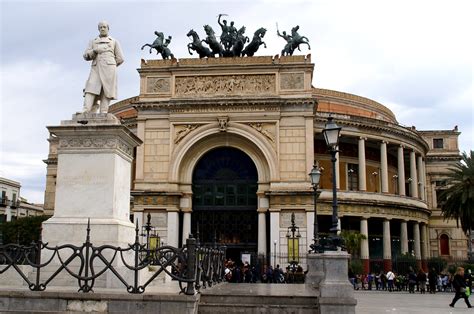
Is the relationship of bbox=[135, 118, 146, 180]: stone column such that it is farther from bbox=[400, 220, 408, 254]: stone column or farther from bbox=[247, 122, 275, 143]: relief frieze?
bbox=[400, 220, 408, 254]: stone column

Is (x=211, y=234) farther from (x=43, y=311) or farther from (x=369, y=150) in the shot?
(x=43, y=311)

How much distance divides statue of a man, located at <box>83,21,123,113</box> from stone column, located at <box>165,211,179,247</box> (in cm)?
2710

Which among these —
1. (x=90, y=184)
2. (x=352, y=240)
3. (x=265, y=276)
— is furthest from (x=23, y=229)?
(x=90, y=184)

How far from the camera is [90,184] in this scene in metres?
11.7

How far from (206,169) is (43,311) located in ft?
106

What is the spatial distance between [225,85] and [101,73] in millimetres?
28204

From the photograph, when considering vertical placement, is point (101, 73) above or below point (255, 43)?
below

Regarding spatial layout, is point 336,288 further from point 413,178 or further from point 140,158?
point 413,178

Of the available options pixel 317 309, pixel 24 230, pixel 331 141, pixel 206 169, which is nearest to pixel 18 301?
pixel 317 309

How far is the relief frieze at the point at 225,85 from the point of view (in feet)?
132

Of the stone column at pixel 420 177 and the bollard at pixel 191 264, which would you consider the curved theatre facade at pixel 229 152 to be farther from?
Answer: the bollard at pixel 191 264

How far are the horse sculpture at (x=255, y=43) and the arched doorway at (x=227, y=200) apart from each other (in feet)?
26.0

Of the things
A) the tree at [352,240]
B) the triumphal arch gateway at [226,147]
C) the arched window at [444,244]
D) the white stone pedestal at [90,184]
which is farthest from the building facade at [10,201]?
the white stone pedestal at [90,184]

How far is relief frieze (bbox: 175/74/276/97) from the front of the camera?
40156 millimetres
